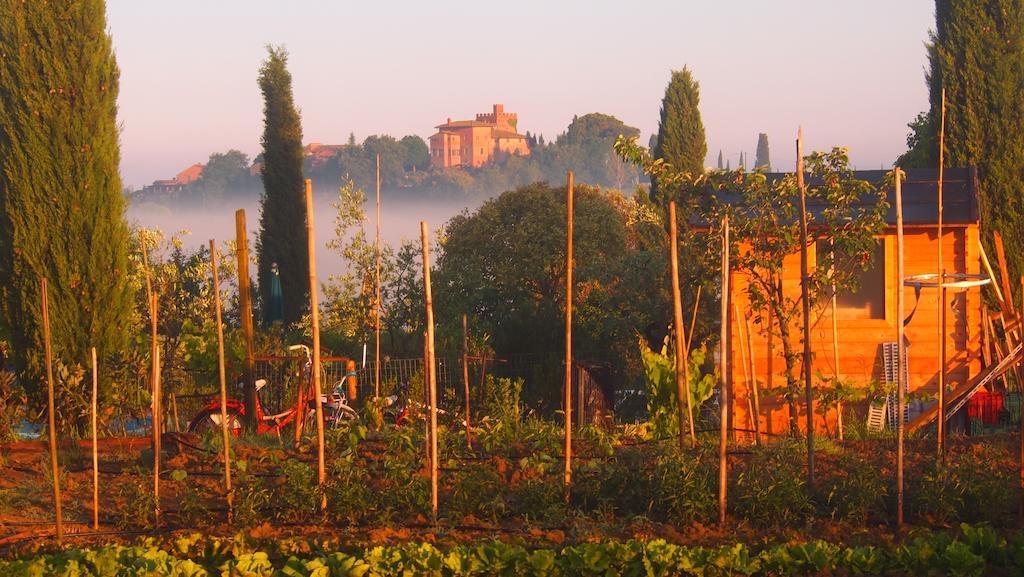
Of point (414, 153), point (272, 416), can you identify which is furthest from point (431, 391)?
point (414, 153)

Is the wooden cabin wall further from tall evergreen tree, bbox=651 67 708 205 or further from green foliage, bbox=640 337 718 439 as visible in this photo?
tall evergreen tree, bbox=651 67 708 205

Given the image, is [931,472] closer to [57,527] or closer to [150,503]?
[150,503]

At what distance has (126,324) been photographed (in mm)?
11102

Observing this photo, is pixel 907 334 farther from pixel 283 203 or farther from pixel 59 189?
pixel 283 203

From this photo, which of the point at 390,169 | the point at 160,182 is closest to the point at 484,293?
the point at 160,182

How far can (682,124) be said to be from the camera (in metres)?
31.9

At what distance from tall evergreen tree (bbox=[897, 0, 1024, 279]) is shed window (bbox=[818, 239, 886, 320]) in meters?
5.77

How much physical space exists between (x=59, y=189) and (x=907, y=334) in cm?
965

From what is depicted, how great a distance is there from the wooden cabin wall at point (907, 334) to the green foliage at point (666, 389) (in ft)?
4.81

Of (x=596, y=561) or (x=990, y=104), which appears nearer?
(x=596, y=561)

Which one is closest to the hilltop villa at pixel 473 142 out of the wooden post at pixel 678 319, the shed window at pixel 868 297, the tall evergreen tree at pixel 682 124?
the tall evergreen tree at pixel 682 124

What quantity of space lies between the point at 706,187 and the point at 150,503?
23.1 feet

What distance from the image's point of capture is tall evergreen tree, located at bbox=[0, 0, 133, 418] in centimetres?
1077

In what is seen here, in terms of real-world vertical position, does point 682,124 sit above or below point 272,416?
above
